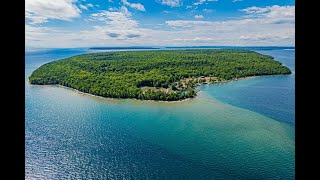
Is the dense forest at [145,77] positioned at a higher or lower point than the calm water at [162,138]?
higher

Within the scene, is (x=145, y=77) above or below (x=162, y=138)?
above

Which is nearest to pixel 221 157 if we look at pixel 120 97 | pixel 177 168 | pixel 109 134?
pixel 177 168

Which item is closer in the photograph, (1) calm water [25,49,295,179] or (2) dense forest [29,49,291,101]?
(1) calm water [25,49,295,179]

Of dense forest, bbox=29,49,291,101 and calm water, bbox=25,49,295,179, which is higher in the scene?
dense forest, bbox=29,49,291,101

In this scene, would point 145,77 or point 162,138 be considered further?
point 145,77

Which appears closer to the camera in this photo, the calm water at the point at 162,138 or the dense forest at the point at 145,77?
the calm water at the point at 162,138
